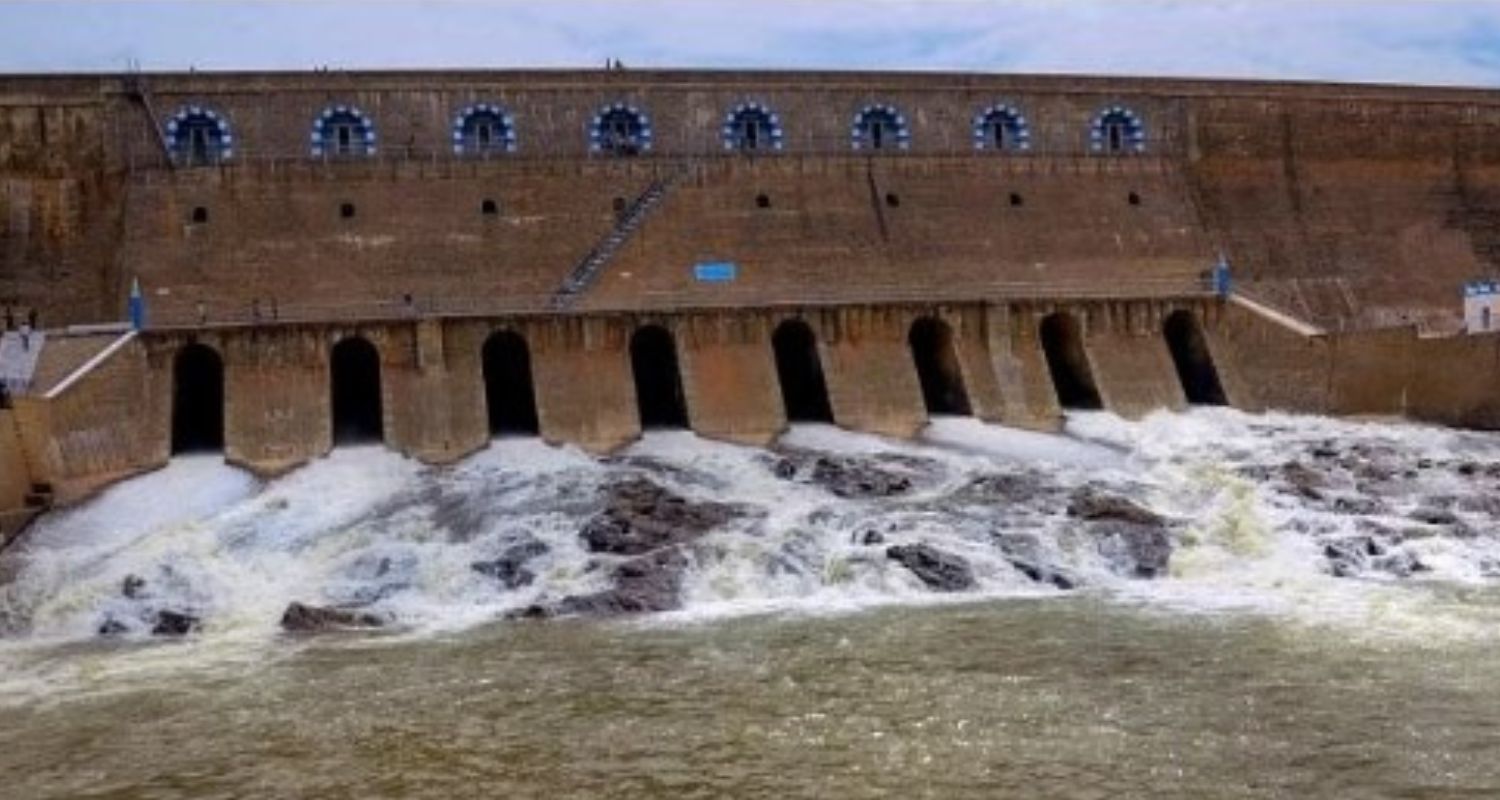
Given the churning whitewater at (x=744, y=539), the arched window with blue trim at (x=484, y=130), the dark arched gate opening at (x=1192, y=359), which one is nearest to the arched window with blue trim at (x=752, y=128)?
the arched window with blue trim at (x=484, y=130)

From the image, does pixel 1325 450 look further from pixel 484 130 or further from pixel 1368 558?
pixel 484 130

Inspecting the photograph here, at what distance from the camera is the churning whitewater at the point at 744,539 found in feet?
49.5

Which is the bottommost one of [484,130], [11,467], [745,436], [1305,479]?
[1305,479]

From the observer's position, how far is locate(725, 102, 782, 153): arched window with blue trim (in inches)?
1048

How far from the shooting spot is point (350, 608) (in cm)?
1523

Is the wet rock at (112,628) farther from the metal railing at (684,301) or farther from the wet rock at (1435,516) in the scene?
the wet rock at (1435,516)

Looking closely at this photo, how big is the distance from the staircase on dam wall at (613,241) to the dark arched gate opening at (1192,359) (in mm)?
7624

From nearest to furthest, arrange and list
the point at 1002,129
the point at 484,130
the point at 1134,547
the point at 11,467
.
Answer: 1. the point at 1134,547
2. the point at 11,467
3. the point at 484,130
4. the point at 1002,129

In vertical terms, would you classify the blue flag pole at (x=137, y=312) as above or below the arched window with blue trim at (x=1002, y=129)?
below

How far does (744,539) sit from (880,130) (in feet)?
40.6

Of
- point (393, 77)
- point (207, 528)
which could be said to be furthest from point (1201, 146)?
point (207, 528)

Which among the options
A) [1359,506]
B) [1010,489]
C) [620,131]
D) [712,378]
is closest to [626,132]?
[620,131]

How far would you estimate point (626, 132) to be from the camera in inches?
1032

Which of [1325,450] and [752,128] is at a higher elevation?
[752,128]
